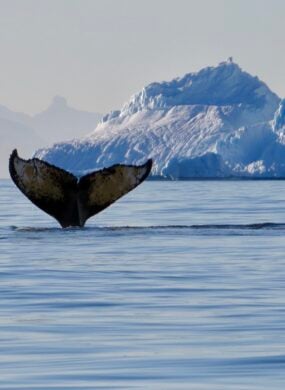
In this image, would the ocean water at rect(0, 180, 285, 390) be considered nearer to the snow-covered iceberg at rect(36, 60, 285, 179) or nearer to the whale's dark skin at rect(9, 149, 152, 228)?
the whale's dark skin at rect(9, 149, 152, 228)

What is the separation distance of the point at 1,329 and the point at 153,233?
10.2 meters

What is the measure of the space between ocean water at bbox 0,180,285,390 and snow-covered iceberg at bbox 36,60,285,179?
95.2 m

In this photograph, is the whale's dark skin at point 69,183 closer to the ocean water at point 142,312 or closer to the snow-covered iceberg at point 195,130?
the ocean water at point 142,312

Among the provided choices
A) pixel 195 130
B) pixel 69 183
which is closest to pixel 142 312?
pixel 69 183

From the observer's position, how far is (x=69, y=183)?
55.2 ft

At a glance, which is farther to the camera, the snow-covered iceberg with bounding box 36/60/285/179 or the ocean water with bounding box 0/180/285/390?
the snow-covered iceberg with bounding box 36/60/285/179

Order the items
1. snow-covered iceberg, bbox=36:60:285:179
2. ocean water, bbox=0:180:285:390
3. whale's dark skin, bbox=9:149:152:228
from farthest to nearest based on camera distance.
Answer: snow-covered iceberg, bbox=36:60:285:179 < whale's dark skin, bbox=9:149:152:228 < ocean water, bbox=0:180:285:390

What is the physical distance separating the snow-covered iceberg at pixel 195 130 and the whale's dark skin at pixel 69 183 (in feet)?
308

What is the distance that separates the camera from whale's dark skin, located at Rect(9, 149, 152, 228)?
16.8 meters

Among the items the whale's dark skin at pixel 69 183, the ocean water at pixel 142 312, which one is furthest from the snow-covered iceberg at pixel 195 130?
the ocean water at pixel 142 312

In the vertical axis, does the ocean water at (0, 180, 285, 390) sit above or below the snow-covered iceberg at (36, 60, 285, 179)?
above

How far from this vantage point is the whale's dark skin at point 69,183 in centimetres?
1681

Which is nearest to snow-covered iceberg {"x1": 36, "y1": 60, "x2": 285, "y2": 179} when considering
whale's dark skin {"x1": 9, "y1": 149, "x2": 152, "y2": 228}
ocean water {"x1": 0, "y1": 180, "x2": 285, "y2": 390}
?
whale's dark skin {"x1": 9, "y1": 149, "x2": 152, "y2": 228}

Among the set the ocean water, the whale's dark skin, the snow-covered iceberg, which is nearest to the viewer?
the ocean water
